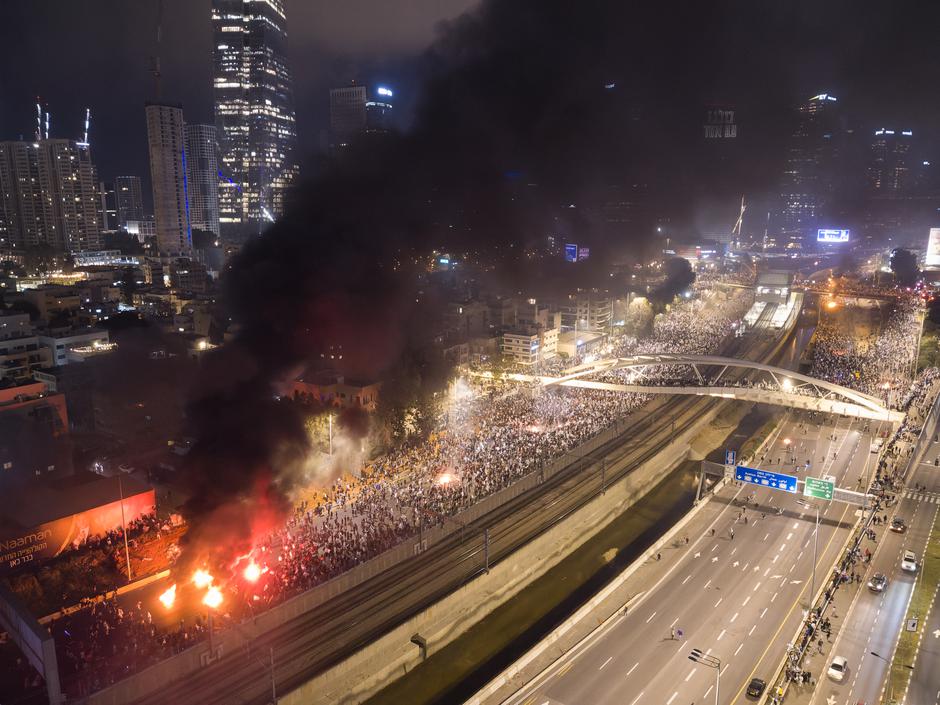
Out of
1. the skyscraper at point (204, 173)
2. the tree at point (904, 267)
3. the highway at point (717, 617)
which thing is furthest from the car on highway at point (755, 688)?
the skyscraper at point (204, 173)

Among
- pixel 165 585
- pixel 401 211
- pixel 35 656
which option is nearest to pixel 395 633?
pixel 165 585

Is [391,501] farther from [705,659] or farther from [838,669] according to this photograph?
[838,669]

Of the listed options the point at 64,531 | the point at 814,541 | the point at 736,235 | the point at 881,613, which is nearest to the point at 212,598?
the point at 64,531

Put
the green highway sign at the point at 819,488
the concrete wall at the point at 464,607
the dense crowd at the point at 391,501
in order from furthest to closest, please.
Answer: the green highway sign at the point at 819,488
the concrete wall at the point at 464,607
the dense crowd at the point at 391,501

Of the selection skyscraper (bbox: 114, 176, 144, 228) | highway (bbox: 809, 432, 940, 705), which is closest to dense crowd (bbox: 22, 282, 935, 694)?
highway (bbox: 809, 432, 940, 705)

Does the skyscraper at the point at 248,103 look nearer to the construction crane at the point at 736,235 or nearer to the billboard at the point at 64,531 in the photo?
the construction crane at the point at 736,235

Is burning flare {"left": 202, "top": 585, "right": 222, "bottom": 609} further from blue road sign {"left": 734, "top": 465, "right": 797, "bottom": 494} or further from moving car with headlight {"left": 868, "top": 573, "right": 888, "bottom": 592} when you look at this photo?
moving car with headlight {"left": 868, "top": 573, "right": 888, "bottom": 592}
